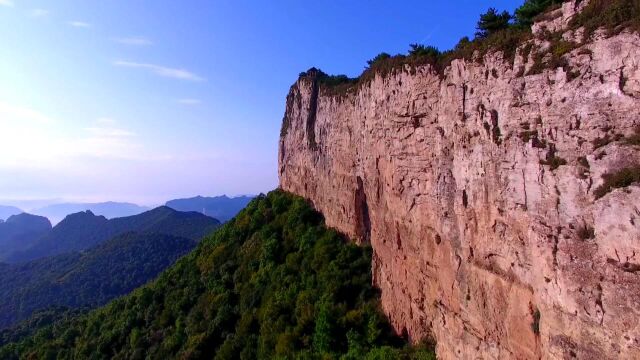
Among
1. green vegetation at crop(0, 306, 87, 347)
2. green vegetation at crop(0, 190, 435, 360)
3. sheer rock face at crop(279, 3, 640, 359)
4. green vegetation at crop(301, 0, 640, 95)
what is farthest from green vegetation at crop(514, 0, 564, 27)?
green vegetation at crop(0, 306, 87, 347)

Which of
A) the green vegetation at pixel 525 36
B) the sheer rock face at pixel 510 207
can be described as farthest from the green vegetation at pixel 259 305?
the green vegetation at pixel 525 36

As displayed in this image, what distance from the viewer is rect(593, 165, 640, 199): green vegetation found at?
971 centimetres

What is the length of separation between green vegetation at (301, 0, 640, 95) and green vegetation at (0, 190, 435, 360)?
1255 cm

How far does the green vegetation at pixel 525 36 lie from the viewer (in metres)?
10.8

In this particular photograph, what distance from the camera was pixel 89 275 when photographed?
405 ft

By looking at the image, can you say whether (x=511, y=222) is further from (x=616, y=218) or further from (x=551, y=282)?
(x=616, y=218)

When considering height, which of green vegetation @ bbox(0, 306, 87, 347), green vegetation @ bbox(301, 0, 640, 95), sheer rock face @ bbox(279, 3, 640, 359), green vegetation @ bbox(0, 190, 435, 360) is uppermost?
green vegetation @ bbox(301, 0, 640, 95)

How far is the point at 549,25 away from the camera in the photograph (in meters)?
13.1

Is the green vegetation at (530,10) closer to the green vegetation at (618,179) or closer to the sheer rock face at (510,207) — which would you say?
the sheer rock face at (510,207)

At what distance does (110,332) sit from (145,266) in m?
87.5

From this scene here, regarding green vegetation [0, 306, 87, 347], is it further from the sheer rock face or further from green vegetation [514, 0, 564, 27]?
green vegetation [514, 0, 564, 27]

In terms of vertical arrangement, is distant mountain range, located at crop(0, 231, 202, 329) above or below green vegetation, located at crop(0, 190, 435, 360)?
below

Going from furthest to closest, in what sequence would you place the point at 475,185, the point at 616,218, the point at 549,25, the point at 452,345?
the point at 452,345, the point at 475,185, the point at 549,25, the point at 616,218

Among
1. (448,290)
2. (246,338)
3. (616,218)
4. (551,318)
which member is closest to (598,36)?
(616,218)
